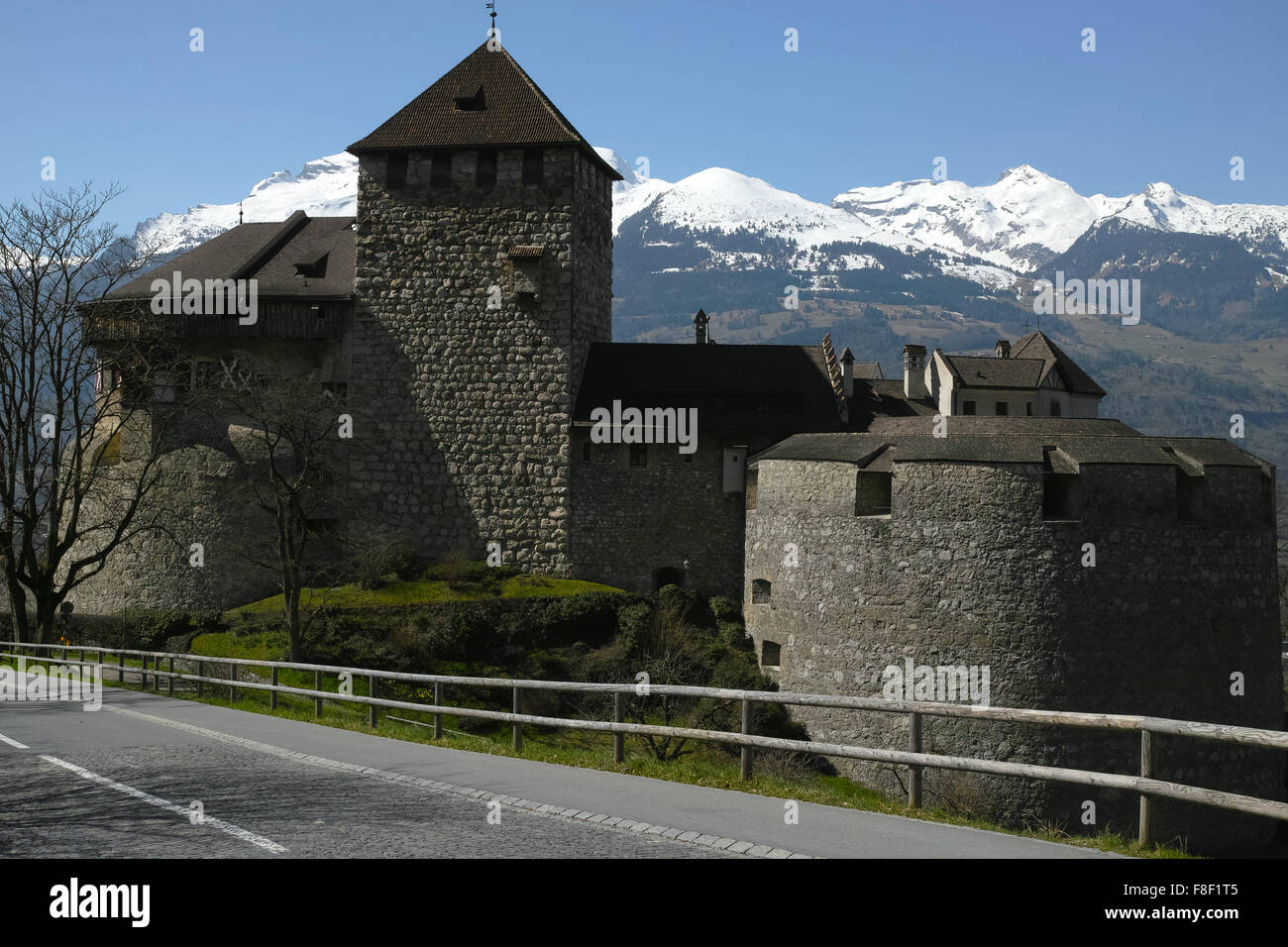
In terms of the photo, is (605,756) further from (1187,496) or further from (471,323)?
(471,323)

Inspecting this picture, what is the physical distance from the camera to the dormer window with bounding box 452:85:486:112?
38219 mm

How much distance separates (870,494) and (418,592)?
13.3 m

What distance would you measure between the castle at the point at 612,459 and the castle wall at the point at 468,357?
68mm

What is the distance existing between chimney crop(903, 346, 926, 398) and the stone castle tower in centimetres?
2381

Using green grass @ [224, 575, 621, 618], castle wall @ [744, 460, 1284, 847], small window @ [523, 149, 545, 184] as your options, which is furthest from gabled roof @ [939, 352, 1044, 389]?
castle wall @ [744, 460, 1284, 847]

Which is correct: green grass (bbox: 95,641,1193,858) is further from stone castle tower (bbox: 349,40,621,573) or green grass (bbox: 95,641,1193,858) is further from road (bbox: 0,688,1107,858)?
stone castle tower (bbox: 349,40,621,573)

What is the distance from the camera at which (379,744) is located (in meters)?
15.2

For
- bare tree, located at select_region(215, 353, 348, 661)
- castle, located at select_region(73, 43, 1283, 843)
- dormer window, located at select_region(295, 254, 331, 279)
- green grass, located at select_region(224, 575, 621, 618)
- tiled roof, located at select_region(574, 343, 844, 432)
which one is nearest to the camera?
castle, located at select_region(73, 43, 1283, 843)

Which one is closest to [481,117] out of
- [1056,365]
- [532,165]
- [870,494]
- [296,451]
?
[532,165]

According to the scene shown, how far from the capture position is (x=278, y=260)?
4150cm

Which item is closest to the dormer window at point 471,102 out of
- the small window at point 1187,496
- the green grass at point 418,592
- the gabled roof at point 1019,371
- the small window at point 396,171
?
the small window at point 396,171

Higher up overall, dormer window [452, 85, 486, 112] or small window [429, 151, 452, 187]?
dormer window [452, 85, 486, 112]

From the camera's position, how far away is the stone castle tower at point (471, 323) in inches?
1470
